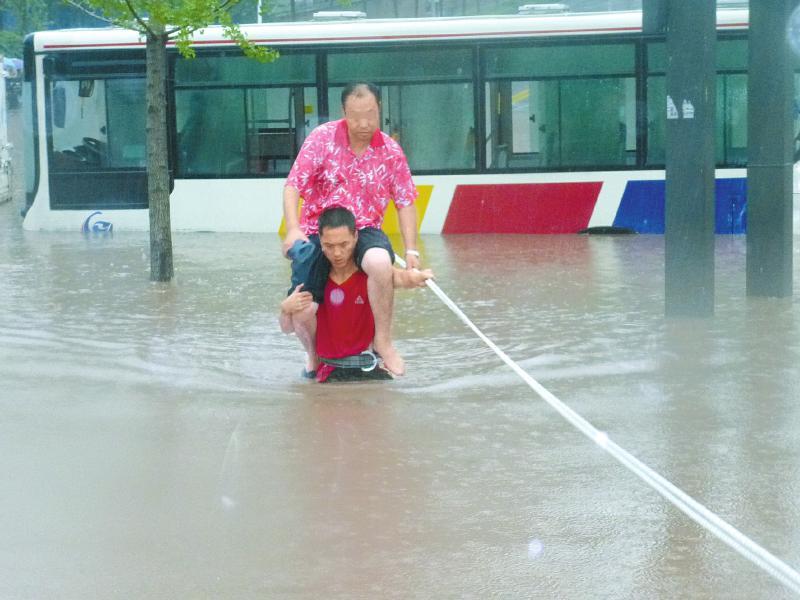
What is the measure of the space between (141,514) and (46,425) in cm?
172

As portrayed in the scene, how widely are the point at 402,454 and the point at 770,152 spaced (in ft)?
19.1

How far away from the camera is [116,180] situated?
63.2 ft

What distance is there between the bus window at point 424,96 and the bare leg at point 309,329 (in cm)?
1068

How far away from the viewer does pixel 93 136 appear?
19.3 m

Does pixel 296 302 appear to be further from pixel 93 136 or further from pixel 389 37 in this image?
pixel 93 136

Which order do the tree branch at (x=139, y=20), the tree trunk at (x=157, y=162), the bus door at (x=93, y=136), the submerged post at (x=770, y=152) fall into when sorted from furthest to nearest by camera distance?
1. the bus door at (x=93, y=136)
2. the tree trunk at (x=157, y=162)
3. the tree branch at (x=139, y=20)
4. the submerged post at (x=770, y=152)

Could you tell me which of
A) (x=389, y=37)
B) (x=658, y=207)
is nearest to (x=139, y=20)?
(x=389, y=37)

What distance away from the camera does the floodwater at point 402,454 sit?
15.3 feet

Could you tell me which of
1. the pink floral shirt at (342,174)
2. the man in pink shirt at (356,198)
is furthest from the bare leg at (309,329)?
the pink floral shirt at (342,174)

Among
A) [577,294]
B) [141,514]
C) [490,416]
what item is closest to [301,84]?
[577,294]

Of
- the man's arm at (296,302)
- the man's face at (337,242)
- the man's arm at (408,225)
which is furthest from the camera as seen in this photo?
the man's arm at (408,225)

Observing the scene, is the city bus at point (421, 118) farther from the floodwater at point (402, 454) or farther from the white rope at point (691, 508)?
the white rope at point (691, 508)

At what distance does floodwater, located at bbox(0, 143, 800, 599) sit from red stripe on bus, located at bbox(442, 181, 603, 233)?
6.86 meters

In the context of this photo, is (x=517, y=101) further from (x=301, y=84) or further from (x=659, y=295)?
(x=659, y=295)
